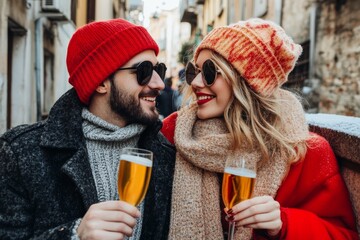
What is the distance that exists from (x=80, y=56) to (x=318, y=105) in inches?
300

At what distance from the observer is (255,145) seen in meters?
2.20

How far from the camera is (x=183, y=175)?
218cm

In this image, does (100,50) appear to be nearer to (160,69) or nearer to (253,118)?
(160,69)

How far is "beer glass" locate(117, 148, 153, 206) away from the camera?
1634 millimetres

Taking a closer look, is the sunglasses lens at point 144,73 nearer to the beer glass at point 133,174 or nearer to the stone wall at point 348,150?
the beer glass at point 133,174

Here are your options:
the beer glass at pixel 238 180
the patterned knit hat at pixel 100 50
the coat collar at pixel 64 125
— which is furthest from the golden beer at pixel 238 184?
the patterned knit hat at pixel 100 50

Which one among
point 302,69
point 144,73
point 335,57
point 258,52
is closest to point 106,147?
point 144,73

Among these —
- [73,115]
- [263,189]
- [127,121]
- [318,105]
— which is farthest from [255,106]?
[318,105]

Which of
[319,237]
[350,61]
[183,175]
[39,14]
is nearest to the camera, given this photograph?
[319,237]

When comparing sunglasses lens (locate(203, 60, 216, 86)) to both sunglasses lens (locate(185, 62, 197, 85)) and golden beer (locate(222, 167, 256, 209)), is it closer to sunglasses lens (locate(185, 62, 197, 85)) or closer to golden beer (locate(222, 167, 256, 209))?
sunglasses lens (locate(185, 62, 197, 85))

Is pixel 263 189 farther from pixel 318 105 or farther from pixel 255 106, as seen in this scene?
pixel 318 105

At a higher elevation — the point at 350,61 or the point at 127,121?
the point at 127,121

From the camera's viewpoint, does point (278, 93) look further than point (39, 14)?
No

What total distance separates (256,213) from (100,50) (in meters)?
1.13
